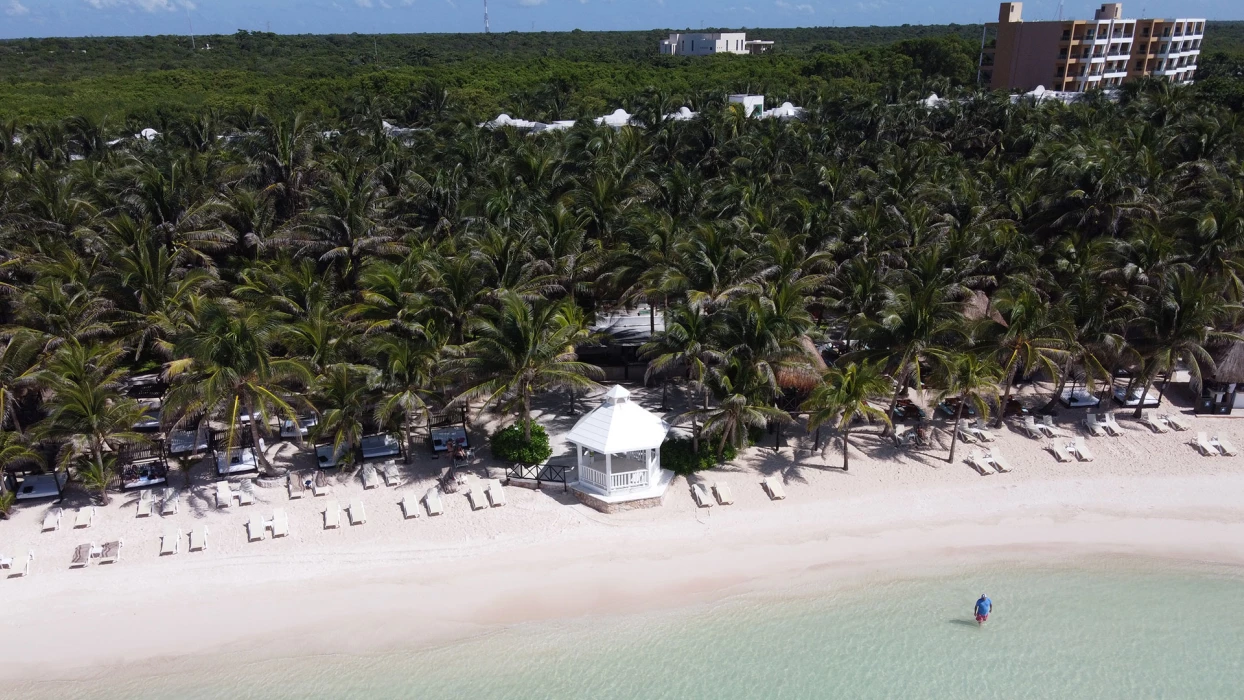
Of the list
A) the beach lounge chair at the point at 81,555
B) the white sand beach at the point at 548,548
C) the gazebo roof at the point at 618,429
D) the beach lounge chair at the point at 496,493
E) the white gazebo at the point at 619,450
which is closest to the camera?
the white sand beach at the point at 548,548

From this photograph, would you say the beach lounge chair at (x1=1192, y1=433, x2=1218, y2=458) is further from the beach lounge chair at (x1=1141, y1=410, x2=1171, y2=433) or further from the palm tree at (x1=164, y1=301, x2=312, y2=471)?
the palm tree at (x1=164, y1=301, x2=312, y2=471)

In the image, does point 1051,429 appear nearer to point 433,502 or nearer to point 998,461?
point 998,461

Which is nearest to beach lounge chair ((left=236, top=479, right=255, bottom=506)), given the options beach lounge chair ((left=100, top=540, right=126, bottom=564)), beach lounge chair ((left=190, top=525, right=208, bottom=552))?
beach lounge chair ((left=190, top=525, right=208, bottom=552))

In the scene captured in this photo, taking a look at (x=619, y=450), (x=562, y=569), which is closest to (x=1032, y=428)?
(x=619, y=450)

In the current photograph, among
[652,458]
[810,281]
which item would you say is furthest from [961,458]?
[652,458]

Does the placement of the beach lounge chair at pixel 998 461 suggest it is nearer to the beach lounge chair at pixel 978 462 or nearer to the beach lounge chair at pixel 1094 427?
the beach lounge chair at pixel 978 462

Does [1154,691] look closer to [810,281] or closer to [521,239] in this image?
[810,281]

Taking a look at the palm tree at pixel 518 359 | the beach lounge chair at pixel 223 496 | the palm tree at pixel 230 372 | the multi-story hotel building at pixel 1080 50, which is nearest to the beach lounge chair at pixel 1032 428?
the palm tree at pixel 518 359
